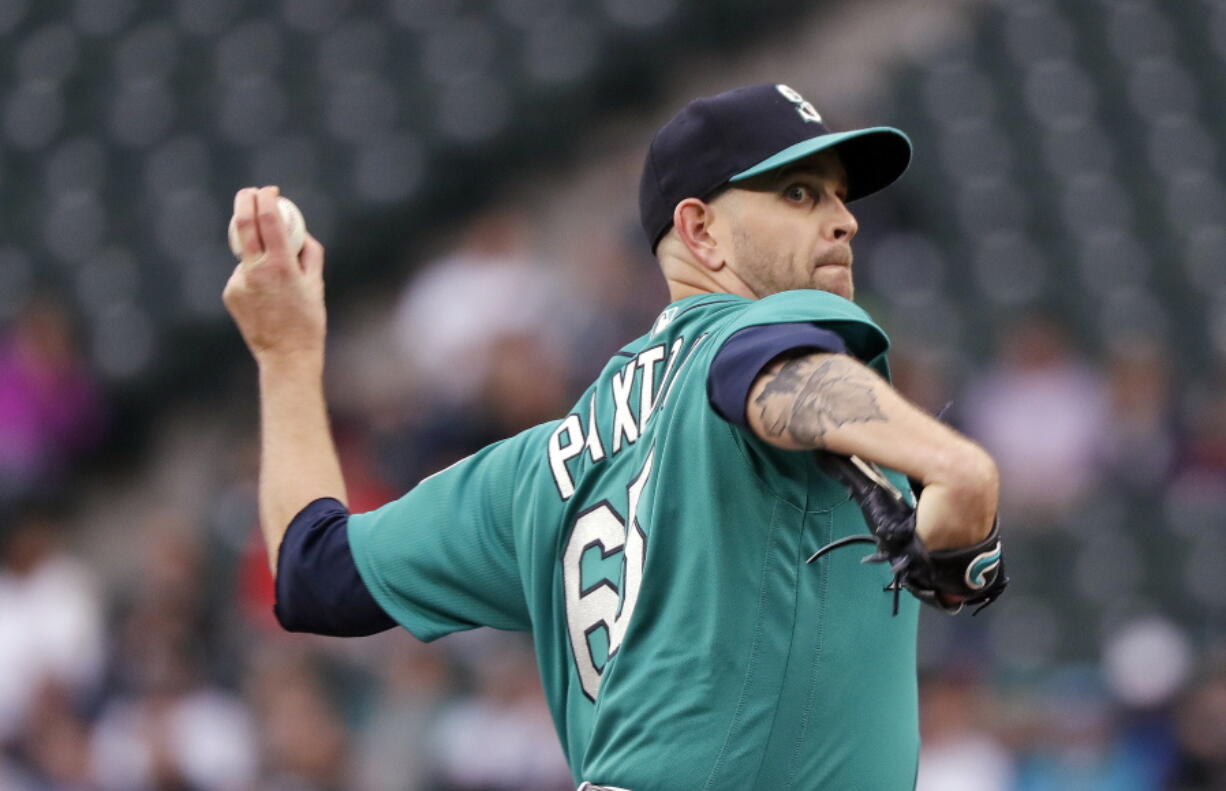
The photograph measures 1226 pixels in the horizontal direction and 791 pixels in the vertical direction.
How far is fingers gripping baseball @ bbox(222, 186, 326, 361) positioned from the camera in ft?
10.3

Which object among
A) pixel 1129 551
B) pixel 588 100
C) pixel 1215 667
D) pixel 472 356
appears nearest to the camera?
pixel 1215 667

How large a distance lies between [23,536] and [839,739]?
6357 mm

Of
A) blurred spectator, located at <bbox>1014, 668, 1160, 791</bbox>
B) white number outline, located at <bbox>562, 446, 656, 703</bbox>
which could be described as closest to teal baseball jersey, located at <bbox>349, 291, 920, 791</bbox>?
white number outline, located at <bbox>562, 446, 656, 703</bbox>

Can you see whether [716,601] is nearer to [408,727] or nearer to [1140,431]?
[408,727]

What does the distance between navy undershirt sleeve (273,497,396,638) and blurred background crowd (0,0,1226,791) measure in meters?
4.07

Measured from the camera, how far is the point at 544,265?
418 inches

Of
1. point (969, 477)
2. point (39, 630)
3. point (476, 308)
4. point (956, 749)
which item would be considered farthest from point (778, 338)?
point (476, 308)

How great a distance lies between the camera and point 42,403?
→ 932 cm

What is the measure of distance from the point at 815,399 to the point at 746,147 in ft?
2.24

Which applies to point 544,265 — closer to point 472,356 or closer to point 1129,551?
point 472,356

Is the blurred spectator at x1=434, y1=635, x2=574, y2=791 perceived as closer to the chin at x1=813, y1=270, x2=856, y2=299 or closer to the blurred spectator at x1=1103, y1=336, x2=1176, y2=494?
the blurred spectator at x1=1103, y1=336, x2=1176, y2=494

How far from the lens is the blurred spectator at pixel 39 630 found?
7969mm

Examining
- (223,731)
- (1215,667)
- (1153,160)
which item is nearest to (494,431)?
(223,731)

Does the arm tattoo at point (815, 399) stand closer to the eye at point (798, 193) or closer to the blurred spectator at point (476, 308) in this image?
the eye at point (798, 193)
